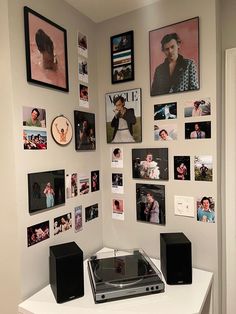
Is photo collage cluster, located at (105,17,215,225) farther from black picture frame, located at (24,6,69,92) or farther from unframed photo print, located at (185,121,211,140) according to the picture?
black picture frame, located at (24,6,69,92)

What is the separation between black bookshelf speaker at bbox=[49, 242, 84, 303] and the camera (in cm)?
125

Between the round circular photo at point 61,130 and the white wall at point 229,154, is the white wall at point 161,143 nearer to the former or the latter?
the white wall at point 229,154

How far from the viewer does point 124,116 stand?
5.91 feet

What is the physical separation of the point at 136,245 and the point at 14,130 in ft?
3.86

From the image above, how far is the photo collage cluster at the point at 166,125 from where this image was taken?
153cm

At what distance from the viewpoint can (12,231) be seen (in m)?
1.31

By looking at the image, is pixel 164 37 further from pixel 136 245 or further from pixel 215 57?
pixel 136 245

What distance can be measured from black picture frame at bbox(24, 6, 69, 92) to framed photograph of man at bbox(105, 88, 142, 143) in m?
0.39

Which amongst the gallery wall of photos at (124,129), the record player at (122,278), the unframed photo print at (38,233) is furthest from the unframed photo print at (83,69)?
the record player at (122,278)

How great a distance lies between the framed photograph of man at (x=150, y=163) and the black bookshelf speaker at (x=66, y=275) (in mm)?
699

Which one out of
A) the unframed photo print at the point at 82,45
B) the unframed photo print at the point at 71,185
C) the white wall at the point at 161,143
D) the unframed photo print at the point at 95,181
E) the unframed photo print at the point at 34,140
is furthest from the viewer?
the unframed photo print at the point at 95,181

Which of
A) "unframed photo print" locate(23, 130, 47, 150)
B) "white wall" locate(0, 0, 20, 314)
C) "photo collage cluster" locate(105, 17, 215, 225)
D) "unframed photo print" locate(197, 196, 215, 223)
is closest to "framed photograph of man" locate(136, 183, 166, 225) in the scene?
"photo collage cluster" locate(105, 17, 215, 225)

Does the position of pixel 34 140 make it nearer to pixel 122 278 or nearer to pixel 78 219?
pixel 78 219

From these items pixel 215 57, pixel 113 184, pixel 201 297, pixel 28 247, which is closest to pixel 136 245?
pixel 113 184
